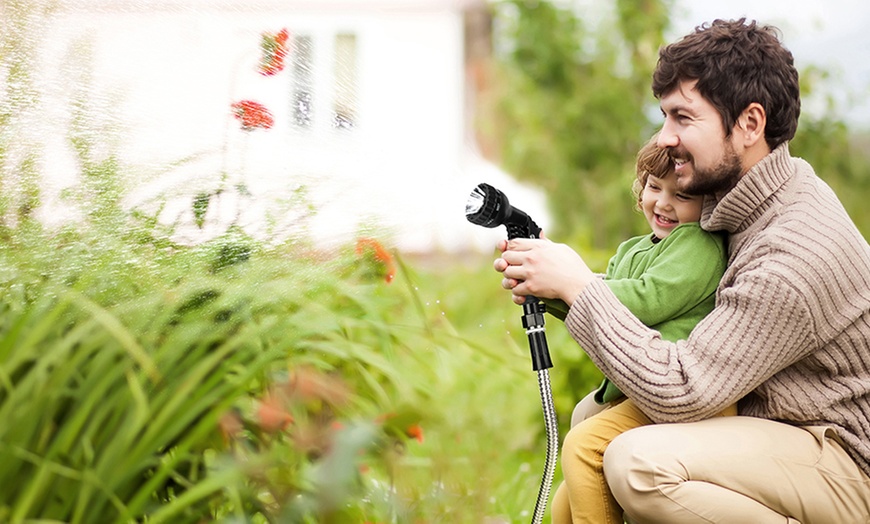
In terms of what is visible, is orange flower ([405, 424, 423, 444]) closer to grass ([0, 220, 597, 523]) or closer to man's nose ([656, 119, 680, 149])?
grass ([0, 220, 597, 523])

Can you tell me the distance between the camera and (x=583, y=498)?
6.37 ft

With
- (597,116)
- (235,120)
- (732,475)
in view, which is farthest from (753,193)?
(597,116)

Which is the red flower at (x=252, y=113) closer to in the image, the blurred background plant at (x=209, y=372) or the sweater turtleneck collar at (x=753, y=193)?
the blurred background plant at (x=209, y=372)

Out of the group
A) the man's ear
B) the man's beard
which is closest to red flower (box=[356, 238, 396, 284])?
the man's beard

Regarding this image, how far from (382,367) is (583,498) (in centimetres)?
50

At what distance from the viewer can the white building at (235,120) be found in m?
1.70

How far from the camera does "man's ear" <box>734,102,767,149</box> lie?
1.97m

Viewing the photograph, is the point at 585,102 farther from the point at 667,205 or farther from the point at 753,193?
the point at 753,193

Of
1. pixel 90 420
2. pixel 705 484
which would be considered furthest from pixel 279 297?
pixel 705 484

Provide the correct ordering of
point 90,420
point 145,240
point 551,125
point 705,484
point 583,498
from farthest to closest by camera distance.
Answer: point 551,125 < point 583,498 < point 705,484 < point 145,240 < point 90,420

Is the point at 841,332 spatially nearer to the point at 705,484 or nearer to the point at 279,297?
the point at 705,484

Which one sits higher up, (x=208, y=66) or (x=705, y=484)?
(x=208, y=66)

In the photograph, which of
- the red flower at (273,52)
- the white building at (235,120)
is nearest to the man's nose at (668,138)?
the white building at (235,120)

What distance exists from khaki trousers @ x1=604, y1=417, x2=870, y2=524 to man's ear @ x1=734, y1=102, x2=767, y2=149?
0.55m
